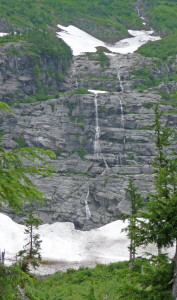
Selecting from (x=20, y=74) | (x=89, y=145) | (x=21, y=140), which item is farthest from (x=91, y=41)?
(x=21, y=140)

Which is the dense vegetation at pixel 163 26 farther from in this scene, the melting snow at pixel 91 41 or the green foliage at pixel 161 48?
the melting snow at pixel 91 41

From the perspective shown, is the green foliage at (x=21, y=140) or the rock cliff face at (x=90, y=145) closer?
the rock cliff face at (x=90, y=145)

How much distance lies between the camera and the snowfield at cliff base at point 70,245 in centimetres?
3571

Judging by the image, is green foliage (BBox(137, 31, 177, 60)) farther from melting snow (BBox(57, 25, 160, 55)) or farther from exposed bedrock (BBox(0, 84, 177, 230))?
exposed bedrock (BBox(0, 84, 177, 230))

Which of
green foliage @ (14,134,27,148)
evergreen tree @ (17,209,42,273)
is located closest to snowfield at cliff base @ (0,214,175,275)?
evergreen tree @ (17,209,42,273)

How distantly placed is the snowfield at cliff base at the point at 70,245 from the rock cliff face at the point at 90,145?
3488 mm

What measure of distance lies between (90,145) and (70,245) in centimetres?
2730

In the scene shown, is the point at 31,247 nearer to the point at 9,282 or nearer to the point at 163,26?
the point at 9,282

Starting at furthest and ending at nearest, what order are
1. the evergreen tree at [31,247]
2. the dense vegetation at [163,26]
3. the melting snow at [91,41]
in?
the melting snow at [91,41] < the dense vegetation at [163,26] < the evergreen tree at [31,247]

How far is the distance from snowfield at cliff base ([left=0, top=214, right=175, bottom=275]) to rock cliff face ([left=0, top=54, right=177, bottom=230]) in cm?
349

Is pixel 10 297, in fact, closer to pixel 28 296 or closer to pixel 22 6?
pixel 28 296

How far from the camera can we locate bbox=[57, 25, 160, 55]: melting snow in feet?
397

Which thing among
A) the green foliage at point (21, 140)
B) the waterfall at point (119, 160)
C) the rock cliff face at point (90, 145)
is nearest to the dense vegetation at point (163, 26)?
the rock cliff face at point (90, 145)

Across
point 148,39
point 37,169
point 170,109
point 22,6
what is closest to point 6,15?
point 22,6
